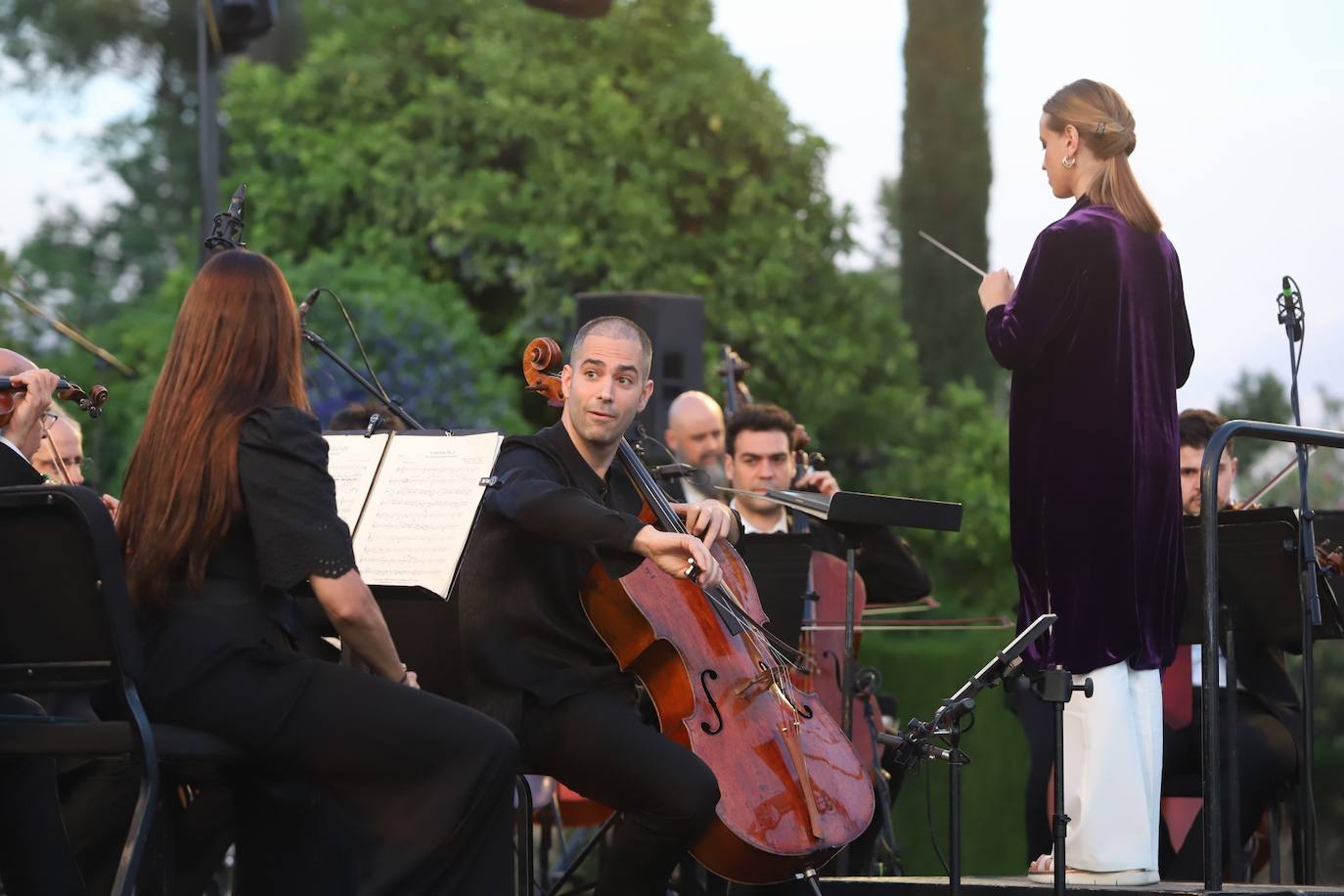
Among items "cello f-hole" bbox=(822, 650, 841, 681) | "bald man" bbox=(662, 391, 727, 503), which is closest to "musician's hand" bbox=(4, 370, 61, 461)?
"cello f-hole" bbox=(822, 650, 841, 681)

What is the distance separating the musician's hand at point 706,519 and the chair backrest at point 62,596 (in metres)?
1.35

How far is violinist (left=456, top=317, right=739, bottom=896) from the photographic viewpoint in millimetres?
3678

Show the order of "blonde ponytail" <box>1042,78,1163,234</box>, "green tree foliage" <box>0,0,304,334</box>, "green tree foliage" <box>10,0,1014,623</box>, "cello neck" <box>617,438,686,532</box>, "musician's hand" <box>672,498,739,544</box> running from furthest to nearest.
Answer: "green tree foliage" <box>0,0,304,334</box>, "green tree foliage" <box>10,0,1014,623</box>, "blonde ponytail" <box>1042,78,1163,234</box>, "cello neck" <box>617,438,686,532</box>, "musician's hand" <box>672,498,739,544</box>

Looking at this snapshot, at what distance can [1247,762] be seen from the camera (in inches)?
210

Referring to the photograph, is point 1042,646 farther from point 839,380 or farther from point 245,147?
point 245,147

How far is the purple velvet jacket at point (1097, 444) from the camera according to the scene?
4098 mm

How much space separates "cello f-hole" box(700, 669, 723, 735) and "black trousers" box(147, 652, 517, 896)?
27.4 inches

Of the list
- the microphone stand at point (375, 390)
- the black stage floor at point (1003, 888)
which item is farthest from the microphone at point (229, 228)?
the black stage floor at point (1003, 888)

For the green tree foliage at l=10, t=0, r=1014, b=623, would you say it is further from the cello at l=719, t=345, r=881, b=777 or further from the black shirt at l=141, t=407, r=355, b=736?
the black shirt at l=141, t=407, r=355, b=736

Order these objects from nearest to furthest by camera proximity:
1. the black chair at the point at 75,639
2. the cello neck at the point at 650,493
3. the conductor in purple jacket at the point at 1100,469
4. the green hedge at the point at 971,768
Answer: the black chair at the point at 75,639, the cello neck at the point at 650,493, the conductor in purple jacket at the point at 1100,469, the green hedge at the point at 971,768

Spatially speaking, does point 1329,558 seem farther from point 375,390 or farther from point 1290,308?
point 375,390

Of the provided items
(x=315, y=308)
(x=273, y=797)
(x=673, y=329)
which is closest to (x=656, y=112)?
(x=315, y=308)

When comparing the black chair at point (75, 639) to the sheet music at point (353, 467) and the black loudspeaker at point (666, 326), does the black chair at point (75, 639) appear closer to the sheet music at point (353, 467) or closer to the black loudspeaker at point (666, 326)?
the sheet music at point (353, 467)

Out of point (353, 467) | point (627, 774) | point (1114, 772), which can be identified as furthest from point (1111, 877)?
point (353, 467)
